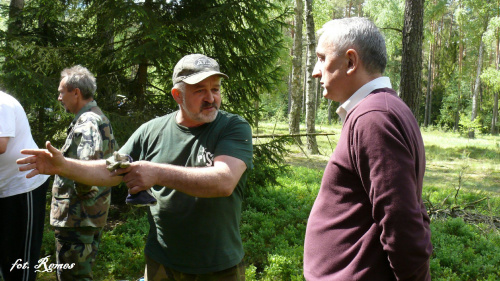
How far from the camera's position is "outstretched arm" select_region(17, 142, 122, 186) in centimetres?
209

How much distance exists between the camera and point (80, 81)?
358 cm

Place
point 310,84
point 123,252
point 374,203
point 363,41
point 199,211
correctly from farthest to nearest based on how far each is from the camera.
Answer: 1. point 310,84
2. point 123,252
3. point 199,211
4. point 363,41
5. point 374,203

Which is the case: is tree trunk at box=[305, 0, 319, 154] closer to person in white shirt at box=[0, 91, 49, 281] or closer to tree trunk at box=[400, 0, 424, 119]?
tree trunk at box=[400, 0, 424, 119]

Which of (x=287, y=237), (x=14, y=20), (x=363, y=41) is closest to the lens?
(x=363, y=41)

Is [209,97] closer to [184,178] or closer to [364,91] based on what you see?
[184,178]

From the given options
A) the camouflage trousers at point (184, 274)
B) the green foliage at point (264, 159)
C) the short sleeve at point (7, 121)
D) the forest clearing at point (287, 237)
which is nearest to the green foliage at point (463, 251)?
the forest clearing at point (287, 237)

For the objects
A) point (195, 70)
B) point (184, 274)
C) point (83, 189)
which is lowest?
point (184, 274)

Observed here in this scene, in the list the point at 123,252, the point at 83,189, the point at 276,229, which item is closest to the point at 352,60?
the point at 83,189

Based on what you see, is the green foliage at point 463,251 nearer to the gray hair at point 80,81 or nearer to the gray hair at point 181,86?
the gray hair at point 181,86

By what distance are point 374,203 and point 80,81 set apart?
2.93 metres

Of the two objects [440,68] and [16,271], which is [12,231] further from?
[440,68]

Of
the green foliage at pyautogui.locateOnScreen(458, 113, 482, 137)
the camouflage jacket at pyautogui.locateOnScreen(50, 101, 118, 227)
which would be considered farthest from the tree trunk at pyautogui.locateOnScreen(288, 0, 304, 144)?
the green foliage at pyautogui.locateOnScreen(458, 113, 482, 137)

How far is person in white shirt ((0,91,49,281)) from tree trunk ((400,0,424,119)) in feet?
21.7

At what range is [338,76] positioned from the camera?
6.24ft
